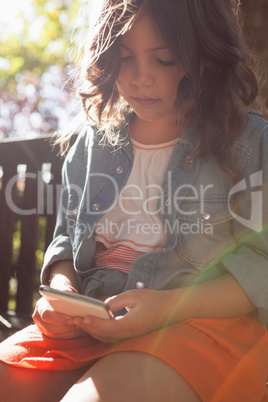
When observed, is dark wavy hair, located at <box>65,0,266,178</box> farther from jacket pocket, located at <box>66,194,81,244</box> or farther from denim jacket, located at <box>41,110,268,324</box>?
jacket pocket, located at <box>66,194,81,244</box>

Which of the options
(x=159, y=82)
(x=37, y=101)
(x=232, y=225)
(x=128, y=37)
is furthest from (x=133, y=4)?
(x=37, y=101)

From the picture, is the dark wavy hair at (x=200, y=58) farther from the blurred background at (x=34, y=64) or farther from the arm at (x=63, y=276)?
the blurred background at (x=34, y=64)

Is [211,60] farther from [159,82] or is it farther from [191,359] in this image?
[191,359]

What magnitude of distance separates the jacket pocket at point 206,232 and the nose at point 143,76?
1.48 ft

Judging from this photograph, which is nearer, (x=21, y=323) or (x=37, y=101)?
(x=21, y=323)

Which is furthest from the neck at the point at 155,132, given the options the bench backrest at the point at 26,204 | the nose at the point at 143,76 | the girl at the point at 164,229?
the bench backrest at the point at 26,204

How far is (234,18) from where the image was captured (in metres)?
1.88

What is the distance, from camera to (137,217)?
75.4 inches

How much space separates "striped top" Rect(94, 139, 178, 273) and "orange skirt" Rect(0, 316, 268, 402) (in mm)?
335

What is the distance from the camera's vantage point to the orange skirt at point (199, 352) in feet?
4.76

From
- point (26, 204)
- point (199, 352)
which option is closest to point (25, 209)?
point (26, 204)

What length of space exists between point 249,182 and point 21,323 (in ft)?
5.40

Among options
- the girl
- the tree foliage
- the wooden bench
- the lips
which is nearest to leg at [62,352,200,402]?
the girl

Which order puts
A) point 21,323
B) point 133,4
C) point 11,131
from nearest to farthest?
point 133,4
point 21,323
point 11,131
